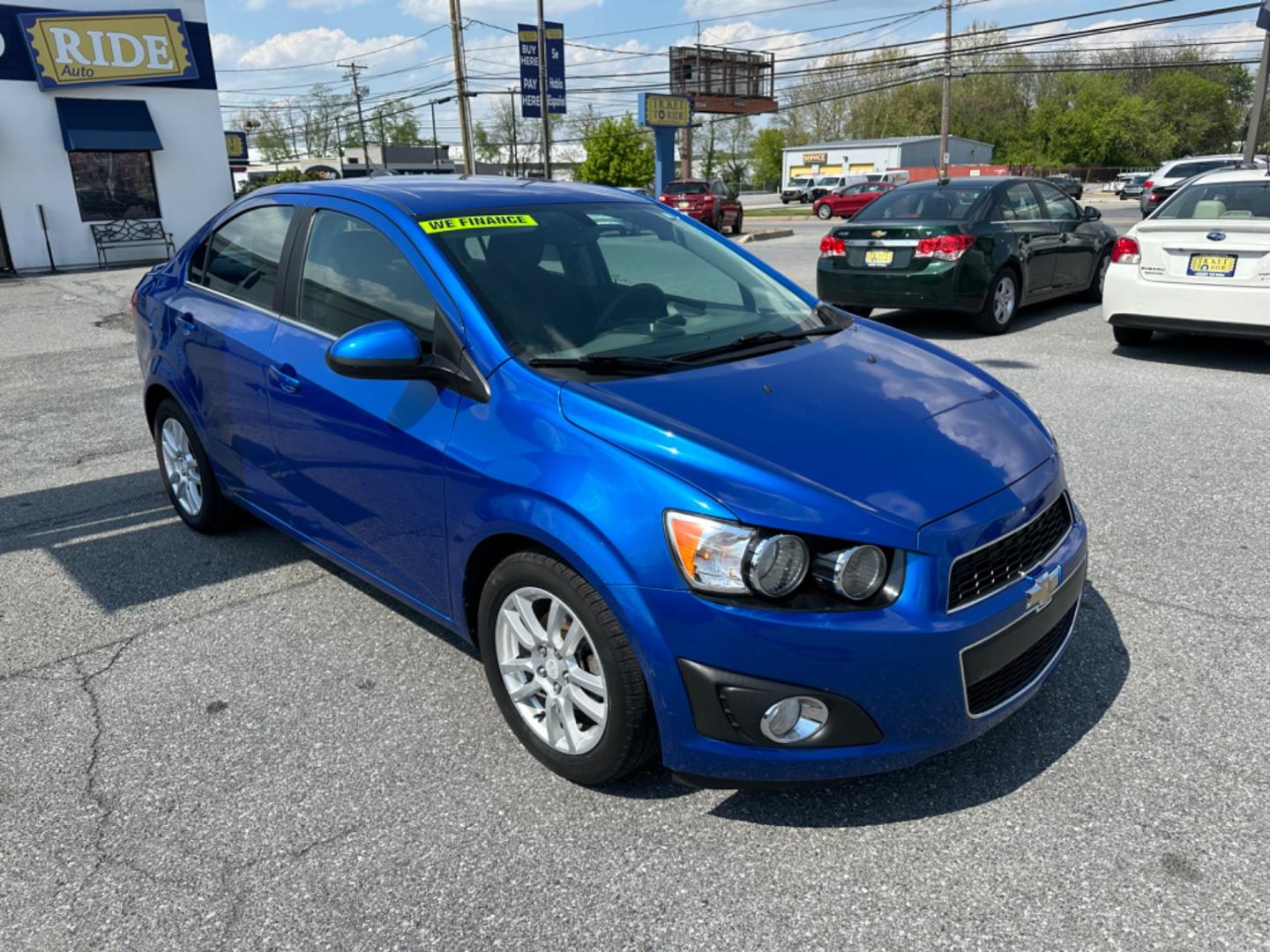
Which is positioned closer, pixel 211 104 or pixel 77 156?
pixel 77 156

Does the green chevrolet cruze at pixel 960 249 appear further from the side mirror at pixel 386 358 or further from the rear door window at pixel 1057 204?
the side mirror at pixel 386 358

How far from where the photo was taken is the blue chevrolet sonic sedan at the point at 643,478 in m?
2.29

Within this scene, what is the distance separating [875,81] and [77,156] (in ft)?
254

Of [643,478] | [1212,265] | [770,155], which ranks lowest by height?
[1212,265]

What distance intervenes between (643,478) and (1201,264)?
6921 mm

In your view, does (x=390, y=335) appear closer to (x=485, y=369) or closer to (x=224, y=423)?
(x=485, y=369)

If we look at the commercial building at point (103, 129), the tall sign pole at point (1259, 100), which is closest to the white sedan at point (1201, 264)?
the tall sign pole at point (1259, 100)

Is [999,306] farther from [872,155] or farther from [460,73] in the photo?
[872,155]

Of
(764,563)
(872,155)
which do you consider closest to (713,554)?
(764,563)

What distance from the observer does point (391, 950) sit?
85.8 inches

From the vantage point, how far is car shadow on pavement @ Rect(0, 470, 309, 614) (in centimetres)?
424

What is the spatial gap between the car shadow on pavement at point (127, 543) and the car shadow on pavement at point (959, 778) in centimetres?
273

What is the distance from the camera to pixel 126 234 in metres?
21.6

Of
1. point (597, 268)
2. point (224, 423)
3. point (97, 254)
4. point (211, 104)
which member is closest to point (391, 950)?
point (597, 268)
